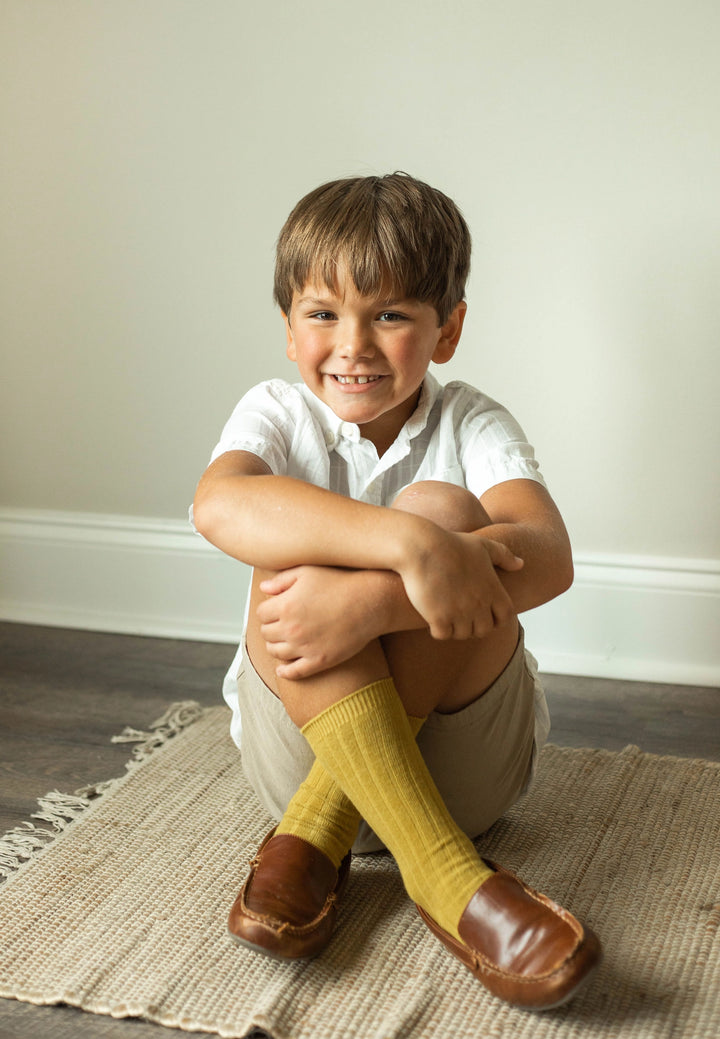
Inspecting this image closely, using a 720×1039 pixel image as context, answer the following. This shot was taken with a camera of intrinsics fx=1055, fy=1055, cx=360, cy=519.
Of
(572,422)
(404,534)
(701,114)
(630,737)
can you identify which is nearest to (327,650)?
(404,534)

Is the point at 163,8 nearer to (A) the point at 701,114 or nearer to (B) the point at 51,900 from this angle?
(A) the point at 701,114

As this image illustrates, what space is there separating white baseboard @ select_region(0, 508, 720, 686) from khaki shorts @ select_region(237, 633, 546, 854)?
51cm

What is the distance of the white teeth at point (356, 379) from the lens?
3.15 ft

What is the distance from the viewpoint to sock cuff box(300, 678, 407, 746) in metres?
0.82

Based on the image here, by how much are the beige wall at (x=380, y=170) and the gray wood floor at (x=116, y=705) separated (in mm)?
211

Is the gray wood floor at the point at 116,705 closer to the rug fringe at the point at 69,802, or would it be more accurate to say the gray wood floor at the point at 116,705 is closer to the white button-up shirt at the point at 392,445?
the rug fringe at the point at 69,802

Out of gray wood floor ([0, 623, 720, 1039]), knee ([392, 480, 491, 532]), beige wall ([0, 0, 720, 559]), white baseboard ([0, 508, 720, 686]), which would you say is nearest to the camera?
knee ([392, 480, 491, 532])

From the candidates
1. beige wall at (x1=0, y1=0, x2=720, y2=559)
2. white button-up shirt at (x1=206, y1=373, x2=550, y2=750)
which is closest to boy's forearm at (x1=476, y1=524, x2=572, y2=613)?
Result: white button-up shirt at (x1=206, y1=373, x2=550, y2=750)

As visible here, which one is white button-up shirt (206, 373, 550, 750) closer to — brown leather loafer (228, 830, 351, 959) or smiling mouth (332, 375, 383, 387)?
smiling mouth (332, 375, 383, 387)

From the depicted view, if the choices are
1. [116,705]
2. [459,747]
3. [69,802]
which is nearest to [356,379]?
[459,747]

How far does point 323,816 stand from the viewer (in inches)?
35.6

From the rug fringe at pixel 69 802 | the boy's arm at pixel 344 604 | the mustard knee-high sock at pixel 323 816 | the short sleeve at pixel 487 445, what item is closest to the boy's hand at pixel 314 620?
the boy's arm at pixel 344 604

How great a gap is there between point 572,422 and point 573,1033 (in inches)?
34.9

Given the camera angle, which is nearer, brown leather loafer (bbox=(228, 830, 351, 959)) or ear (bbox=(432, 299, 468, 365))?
brown leather loafer (bbox=(228, 830, 351, 959))
